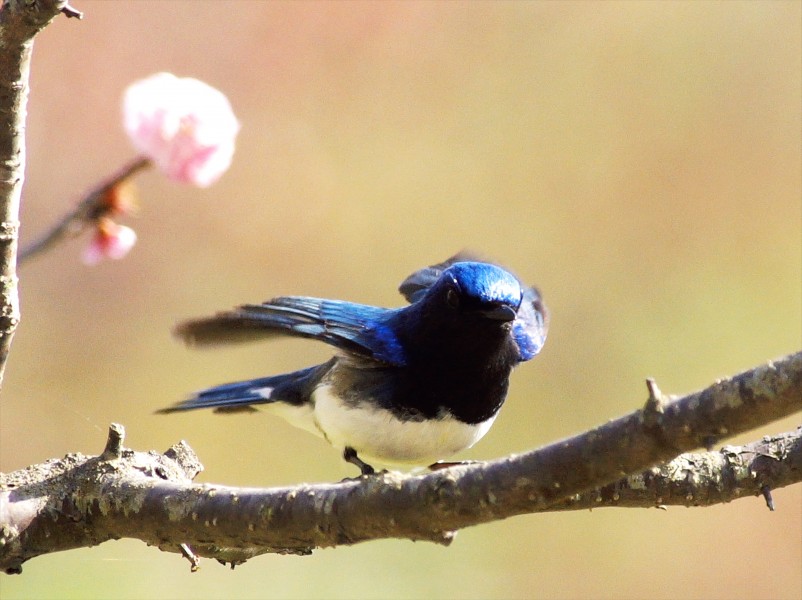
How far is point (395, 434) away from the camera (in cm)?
261

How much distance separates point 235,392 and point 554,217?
2285 millimetres

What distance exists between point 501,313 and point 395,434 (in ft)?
1.35

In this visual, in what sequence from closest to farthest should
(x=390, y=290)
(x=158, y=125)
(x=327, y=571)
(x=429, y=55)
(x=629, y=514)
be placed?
(x=158, y=125) → (x=327, y=571) → (x=629, y=514) → (x=390, y=290) → (x=429, y=55)

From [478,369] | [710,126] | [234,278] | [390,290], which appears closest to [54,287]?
[234,278]

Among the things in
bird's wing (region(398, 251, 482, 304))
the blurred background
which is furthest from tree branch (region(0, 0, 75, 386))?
the blurred background

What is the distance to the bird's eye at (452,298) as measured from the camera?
2.67 metres

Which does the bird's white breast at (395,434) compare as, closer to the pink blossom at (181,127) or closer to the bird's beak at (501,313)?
the bird's beak at (501,313)

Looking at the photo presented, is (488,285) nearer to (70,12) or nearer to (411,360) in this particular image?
(411,360)

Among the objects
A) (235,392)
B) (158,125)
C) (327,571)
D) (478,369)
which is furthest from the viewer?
(327,571)

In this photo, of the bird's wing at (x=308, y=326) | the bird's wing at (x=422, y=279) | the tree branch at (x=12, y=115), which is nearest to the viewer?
the tree branch at (x=12, y=115)

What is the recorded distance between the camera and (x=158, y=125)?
1876 mm

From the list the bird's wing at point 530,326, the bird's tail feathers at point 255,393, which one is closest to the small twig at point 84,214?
Answer: the bird's tail feathers at point 255,393

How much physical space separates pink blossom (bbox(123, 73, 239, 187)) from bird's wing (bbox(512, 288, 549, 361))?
1261 millimetres

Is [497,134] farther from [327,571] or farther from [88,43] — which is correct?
[327,571]
